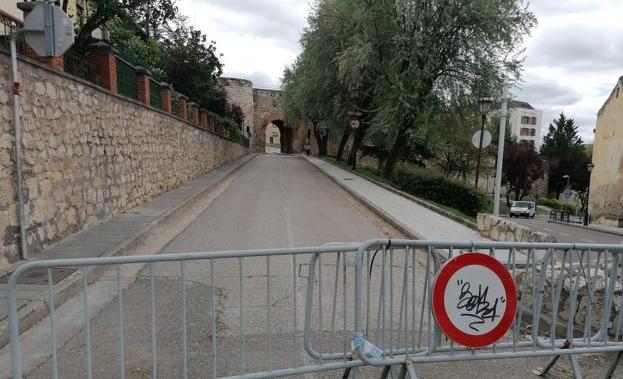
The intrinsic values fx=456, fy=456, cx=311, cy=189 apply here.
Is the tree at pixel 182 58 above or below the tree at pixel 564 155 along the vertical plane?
above

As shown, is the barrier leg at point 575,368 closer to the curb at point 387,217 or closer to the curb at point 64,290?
the curb at point 64,290

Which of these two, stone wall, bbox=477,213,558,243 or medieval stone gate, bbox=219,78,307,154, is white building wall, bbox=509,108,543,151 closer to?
medieval stone gate, bbox=219,78,307,154

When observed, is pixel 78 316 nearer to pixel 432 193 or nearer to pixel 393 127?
pixel 393 127

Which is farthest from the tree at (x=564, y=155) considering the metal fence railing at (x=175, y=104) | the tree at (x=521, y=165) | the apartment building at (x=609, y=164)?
the metal fence railing at (x=175, y=104)

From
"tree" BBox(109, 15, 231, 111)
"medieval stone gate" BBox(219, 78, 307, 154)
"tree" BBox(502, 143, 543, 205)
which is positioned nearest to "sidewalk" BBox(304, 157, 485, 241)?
"tree" BBox(109, 15, 231, 111)

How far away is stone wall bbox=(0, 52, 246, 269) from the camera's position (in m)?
5.81

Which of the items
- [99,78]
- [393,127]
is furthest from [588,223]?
[99,78]

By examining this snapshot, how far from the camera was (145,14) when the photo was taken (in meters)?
14.2

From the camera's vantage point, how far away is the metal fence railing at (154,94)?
12643 millimetres

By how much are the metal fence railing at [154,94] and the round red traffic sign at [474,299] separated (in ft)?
36.9

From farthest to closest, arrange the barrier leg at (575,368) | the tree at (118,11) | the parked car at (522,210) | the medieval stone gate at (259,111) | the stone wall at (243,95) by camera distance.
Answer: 1. the medieval stone gate at (259,111)
2. the stone wall at (243,95)
3. the parked car at (522,210)
4. the tree at (118,11)
5. the barrier leg at (575,368)

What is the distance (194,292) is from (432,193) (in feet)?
58.1

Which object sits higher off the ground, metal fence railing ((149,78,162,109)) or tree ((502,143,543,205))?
metal fence railing ((149,78,162,109))

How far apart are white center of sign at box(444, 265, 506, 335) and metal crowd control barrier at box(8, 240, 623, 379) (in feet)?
0.55
